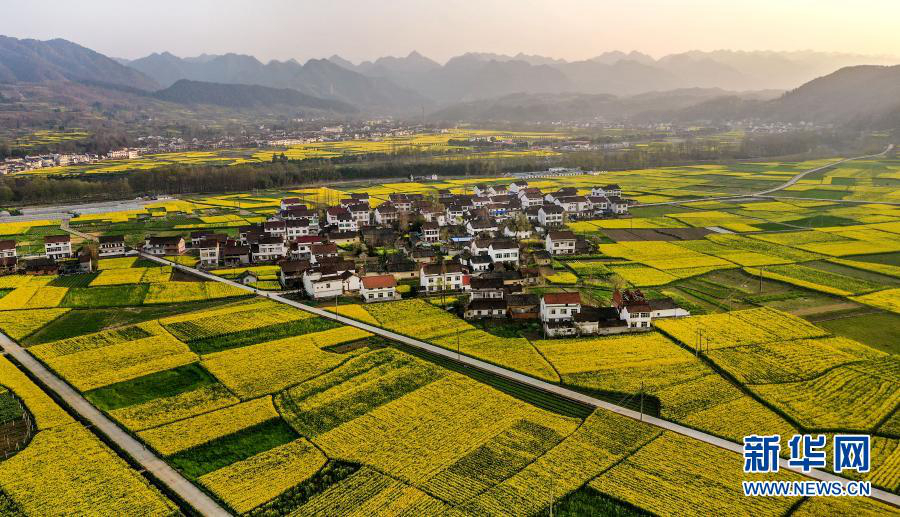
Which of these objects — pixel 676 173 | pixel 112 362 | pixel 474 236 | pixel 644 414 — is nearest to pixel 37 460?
pixel 112 362

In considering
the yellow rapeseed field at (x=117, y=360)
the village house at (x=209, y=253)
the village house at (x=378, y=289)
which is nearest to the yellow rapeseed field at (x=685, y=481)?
the yellow rapeseed field at (x=117, y=360)

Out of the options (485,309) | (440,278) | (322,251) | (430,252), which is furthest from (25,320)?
(430,252)

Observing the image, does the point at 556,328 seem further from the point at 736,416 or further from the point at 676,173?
the point at 676,173

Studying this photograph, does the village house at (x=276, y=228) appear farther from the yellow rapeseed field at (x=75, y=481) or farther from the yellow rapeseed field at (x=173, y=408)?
the yellow rapeseed field at (x=75, y=481)

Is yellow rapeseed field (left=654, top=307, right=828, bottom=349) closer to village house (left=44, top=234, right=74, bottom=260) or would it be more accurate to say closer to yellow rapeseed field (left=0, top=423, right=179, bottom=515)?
yellow rapeseed field (left=0, top=423, right=179, bottom=515)

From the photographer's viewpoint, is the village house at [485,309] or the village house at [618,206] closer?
the village house at [485,309]

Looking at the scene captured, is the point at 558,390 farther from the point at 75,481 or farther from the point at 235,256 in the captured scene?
the point at 235,256
